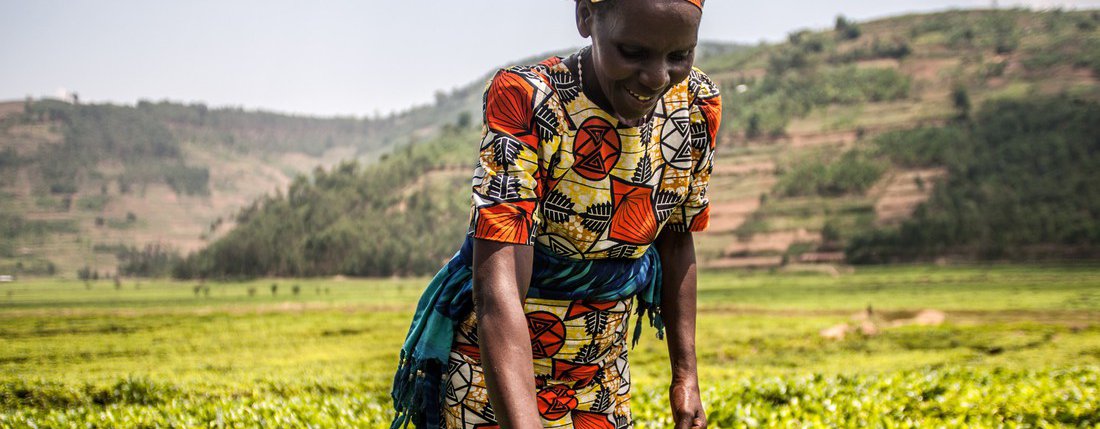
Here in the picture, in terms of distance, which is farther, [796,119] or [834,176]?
[796,119]

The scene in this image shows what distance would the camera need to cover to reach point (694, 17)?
1707 millimetres

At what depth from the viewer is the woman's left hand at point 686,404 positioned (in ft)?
6.79

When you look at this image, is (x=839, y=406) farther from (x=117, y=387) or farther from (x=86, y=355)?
(x=86, y=355)

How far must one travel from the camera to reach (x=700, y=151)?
2.02 meters

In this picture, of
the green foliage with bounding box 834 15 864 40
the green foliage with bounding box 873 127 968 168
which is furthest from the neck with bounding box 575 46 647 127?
the green foliage with bounding box 834 15 864 40

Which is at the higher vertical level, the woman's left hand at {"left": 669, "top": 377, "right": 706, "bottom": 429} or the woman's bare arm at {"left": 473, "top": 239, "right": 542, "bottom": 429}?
the woman's bare arm at {"left": 473, "top": 239, "right": 542, "bottom": 429}

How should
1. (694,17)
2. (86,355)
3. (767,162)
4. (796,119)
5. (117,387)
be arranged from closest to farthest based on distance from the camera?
(694,17) → (117,387) → (86,355) → (767,162) → (796,119)

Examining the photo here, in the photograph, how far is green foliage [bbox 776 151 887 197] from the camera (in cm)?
6581

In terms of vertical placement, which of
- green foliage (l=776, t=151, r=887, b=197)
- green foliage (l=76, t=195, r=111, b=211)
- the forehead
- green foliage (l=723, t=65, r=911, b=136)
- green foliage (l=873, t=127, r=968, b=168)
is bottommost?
the forehead

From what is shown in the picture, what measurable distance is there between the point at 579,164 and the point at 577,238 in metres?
0.15

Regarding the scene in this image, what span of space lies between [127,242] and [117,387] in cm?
6800

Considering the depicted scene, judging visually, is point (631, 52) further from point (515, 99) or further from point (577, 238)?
point (577, 238)

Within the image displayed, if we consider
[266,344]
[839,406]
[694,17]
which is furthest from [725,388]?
[266,344]

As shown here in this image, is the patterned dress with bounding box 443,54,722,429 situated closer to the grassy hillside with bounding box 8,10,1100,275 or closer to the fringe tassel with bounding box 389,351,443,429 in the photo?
the fringe tassel with bounding box 389,351,443,429
